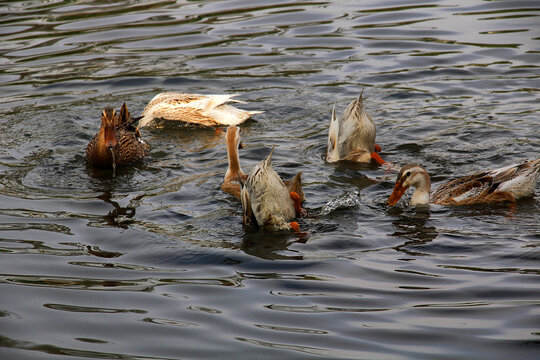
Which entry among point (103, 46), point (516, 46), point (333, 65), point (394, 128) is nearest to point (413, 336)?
point (394, 128)

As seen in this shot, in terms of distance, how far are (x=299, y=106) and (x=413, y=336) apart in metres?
7.22

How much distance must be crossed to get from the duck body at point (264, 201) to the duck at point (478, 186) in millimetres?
1428

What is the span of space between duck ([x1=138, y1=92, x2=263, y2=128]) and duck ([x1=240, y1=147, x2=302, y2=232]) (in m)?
4.16

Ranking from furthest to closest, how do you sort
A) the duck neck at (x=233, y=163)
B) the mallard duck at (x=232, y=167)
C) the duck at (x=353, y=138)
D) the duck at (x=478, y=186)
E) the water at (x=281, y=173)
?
the duck at (x=353, y=138)
the duck neck at (x=233, y=163)
the mallard duck at (x=232, y=167)
the duck at (x=478, y=186)
the water at (x=281, y=173)

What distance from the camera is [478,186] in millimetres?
8211

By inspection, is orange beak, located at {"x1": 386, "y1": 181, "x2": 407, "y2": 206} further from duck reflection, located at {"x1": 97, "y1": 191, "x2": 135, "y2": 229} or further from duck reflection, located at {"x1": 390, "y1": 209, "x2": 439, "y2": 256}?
duck reflection, located at {"x1": 97, "y1": 191, "x2": 135, "y2": 229}

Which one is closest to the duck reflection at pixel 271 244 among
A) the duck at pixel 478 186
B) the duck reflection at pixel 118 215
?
the duck reflection at pixel 118 215

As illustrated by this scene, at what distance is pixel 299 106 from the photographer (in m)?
12.0

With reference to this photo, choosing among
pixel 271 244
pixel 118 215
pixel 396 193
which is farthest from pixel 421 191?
pixel 118 215

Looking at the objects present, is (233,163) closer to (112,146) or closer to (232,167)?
(232,167)

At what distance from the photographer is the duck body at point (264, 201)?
7.54 m

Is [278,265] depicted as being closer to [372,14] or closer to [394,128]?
[394,128]

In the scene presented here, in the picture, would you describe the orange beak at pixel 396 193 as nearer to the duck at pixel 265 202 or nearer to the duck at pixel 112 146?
the duck at pixel 265 202

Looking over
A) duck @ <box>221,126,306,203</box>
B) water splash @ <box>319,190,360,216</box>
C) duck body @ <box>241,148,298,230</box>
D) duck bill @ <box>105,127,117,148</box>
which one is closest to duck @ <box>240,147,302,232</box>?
duck body @ <box>241,148,298,230</box>
